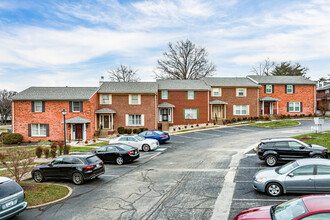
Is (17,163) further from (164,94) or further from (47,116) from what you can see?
(164,94)

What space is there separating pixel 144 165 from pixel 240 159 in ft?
21.2

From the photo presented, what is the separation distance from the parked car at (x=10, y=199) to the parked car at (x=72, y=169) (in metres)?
4.00

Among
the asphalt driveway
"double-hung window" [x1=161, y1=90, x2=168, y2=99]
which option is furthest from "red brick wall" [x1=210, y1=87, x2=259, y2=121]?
the asphalt driveway

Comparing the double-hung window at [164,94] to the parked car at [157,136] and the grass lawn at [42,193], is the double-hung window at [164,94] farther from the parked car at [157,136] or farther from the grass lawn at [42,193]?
the grass lawn at [42,193]

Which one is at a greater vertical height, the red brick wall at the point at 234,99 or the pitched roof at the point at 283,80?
the pitched roof at the point at 283,80

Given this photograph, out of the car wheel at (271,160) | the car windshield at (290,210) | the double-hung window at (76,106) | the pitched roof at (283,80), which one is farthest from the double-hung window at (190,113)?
the car windshield at (290,210)

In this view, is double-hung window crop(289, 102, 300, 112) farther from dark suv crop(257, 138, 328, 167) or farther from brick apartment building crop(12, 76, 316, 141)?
dark suv crop(257, 138, 328, 167)

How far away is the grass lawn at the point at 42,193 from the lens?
984 centimetres

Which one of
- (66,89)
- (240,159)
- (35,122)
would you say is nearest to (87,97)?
(66,89)

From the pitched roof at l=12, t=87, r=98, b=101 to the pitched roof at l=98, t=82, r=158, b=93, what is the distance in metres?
1.88

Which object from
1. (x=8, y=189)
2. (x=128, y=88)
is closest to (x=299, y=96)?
(x=128, y=88)

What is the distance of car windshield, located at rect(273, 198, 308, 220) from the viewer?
5.21 m

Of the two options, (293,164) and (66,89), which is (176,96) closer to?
(66,89)

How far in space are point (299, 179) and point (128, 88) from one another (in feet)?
90.2
